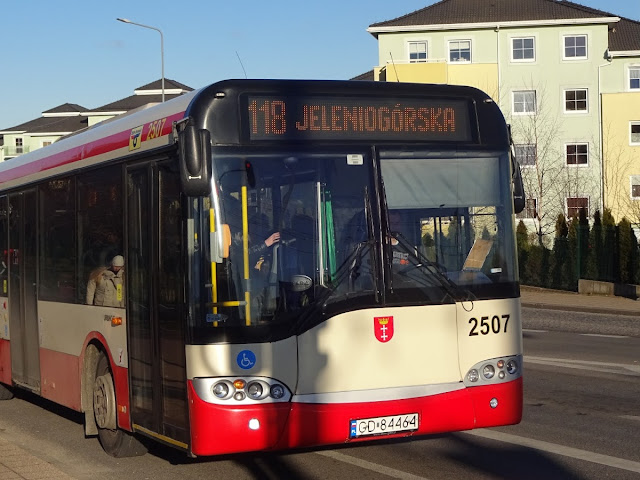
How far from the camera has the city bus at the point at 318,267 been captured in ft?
25.3

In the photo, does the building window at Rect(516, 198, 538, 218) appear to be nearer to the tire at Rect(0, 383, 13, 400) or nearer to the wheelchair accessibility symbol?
the tire at Rect(0, 383, 13, 400)

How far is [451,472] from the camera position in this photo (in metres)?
8.36

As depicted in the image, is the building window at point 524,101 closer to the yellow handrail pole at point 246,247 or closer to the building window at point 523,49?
the building window at point 523,49

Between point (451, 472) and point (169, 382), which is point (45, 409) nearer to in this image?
point (169, 382)

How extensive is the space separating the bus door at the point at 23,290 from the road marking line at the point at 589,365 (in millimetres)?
7440

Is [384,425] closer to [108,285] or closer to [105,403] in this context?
[105,403]

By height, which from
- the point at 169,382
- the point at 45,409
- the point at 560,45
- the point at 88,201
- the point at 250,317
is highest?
the point at 560,45

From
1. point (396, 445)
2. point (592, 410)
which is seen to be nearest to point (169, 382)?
point (396, 445)

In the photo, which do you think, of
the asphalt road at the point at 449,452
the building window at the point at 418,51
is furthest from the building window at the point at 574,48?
the asphalt road at the point at 449,452

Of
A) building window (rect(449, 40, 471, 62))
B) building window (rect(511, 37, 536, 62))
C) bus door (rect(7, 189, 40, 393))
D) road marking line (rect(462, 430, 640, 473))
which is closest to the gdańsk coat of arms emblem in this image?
road marking line (rect(462, 430, 640, 473))

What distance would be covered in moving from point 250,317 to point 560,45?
6098cm

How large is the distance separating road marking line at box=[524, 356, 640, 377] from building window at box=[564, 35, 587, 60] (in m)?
51.5

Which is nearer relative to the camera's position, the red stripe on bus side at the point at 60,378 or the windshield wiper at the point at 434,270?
the windshield wiper at the point at 434,270

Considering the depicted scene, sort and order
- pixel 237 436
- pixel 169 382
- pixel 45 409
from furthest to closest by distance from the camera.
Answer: pixel 45 409
pixel 169 382
pixel 237 436
